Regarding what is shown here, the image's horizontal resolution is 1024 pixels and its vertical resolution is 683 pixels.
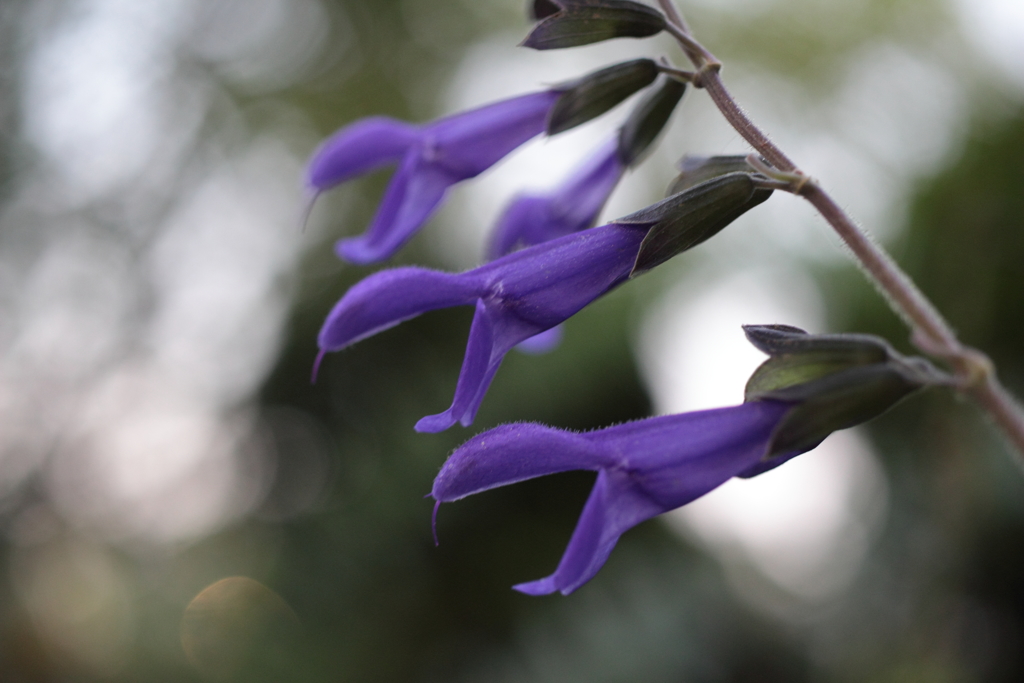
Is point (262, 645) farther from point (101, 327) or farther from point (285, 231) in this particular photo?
point (285, 231)

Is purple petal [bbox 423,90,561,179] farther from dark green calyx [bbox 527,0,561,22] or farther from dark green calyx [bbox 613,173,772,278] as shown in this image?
dark green calyx [bbox 613,173,772,278]

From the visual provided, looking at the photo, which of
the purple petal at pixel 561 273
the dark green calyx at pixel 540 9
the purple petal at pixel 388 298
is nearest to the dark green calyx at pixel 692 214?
the purple petal at pixel 561 273

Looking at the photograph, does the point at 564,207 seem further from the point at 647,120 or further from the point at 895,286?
the point at 895,286

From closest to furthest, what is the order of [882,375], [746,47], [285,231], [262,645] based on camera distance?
[882,375], [262,645], [285,231], [746,47]

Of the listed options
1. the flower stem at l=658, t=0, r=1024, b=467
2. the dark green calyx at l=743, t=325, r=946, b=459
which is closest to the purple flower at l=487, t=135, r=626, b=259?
the flower stem at l=658, t=0, r=1024, b=467

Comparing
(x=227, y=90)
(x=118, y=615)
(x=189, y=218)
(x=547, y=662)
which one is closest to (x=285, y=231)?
(x=189, y=218)
